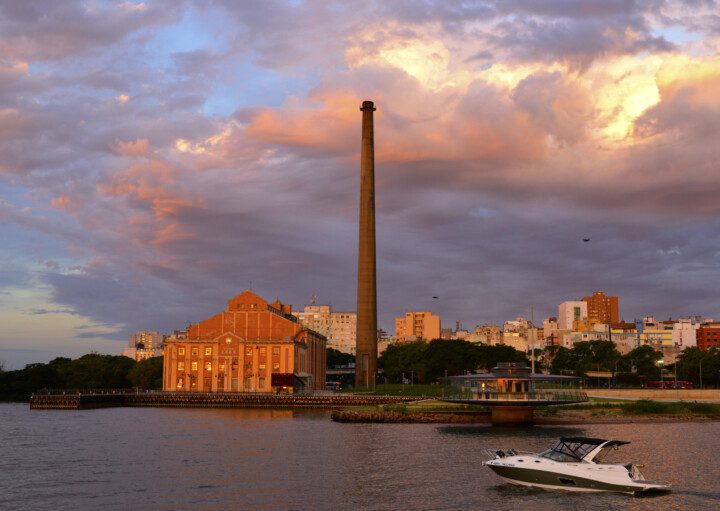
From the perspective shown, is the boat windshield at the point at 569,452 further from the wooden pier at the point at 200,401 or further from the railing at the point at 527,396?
the wooden pier at the point at 200,401

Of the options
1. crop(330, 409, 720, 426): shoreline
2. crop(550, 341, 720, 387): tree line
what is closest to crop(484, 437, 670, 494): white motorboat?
crop(330, 409, 720, 426): shoreline

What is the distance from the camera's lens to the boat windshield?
50188 millimetres

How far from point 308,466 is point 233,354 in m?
125

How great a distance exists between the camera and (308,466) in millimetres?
59812

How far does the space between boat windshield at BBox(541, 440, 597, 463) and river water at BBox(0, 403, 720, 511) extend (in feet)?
8.43

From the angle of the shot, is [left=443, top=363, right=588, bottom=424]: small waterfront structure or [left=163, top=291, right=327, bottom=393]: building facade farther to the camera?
[left=163, top=291, right=327, bottom=393]: building facade

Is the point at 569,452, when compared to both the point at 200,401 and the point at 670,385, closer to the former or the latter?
the point at 200,401

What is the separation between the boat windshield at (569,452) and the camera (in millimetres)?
50188

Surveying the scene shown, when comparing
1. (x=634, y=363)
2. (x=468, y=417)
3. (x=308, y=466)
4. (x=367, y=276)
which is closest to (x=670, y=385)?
(x=634, y=363)

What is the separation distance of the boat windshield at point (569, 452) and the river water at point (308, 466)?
257 cm

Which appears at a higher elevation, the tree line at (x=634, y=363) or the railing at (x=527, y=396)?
the tree line at (x=634, y=363)

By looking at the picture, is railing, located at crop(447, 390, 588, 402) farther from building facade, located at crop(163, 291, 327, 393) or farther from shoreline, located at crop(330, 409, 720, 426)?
building facade, located at crop(163, 291, 327, 393)

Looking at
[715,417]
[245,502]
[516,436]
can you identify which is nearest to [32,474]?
[245,502]

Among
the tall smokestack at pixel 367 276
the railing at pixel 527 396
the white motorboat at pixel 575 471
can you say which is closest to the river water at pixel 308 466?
the white motorboat at pixel 575 471
